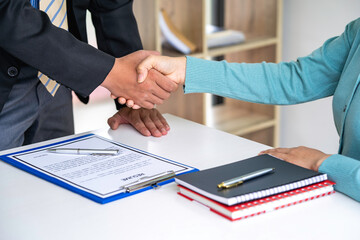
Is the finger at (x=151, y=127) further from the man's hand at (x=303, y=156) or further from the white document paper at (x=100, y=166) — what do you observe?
the man's hand at (x=303, y=156)

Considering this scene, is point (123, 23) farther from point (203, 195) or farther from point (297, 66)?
point (203, 195)

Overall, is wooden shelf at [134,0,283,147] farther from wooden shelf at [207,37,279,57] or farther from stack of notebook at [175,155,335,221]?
stack of notebook at [175,155,335,221]

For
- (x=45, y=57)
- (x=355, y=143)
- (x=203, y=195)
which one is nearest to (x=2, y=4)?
(x=45, y=57)

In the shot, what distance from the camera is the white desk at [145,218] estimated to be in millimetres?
942

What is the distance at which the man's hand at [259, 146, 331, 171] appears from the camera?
117cm

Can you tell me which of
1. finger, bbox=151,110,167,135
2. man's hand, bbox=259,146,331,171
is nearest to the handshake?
finger, bbox=151,110,167,135

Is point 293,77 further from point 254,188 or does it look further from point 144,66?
point 254,188

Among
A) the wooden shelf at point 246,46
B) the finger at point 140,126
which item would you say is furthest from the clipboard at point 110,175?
the wooden shelf at point 246,46

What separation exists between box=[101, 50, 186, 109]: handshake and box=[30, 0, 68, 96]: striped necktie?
0.22 meters

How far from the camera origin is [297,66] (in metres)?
1.59

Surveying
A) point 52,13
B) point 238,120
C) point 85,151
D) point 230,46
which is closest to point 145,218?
point 85,151

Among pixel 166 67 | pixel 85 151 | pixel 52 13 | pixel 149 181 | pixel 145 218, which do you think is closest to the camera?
pixel 145 218

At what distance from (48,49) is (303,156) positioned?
78 centimetres

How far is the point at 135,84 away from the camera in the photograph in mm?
1671
